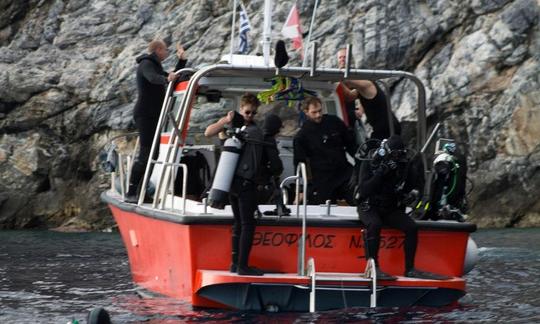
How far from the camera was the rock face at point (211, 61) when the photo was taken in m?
23.4

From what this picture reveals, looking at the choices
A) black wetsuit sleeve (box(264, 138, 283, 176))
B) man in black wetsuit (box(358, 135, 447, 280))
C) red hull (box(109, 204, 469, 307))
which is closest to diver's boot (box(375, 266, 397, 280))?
man in black wetsuit (box(358, 135, 447, 280))

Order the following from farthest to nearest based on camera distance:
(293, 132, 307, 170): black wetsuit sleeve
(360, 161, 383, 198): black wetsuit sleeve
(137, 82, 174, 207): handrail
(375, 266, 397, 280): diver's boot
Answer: (137, 82, 174, 207): handrail < (293, 132, 307, 170): black wetsuit sleeve < (360, 161, 383, 198): black wetsuit sleeve < (375, 266, 397, 280): diver's boot

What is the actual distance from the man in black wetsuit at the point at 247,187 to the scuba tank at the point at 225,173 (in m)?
0.06

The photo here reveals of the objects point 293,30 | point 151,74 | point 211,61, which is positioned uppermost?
point 211,61

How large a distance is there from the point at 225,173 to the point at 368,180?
4.35 feet

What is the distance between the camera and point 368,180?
34.2 ft

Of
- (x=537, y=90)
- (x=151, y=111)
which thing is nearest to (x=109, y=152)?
(x=151, y=111)

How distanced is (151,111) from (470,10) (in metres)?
14.2

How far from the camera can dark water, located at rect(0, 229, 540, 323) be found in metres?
10.3

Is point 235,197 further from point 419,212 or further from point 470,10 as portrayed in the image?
point 470,10

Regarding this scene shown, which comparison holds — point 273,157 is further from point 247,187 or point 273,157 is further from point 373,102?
point 373,102

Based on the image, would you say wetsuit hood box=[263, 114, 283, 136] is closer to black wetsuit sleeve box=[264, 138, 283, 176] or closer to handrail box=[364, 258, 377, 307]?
black wetsuit sleeve box=[264, 138, 283, 176]

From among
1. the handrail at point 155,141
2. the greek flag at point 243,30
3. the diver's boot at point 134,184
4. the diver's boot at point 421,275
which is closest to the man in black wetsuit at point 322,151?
the diver's boot at point 421,275

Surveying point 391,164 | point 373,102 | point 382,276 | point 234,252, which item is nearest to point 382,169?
point 391,164
